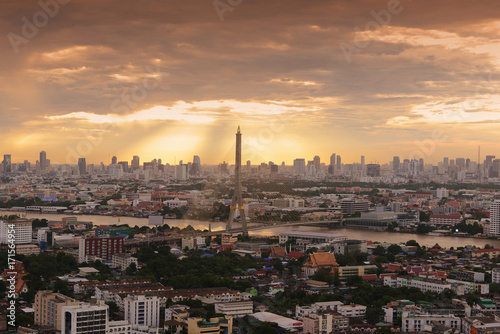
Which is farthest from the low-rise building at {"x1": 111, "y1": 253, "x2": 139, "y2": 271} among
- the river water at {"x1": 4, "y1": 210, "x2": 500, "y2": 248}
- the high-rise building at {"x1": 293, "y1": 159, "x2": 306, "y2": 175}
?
the high-rise building at {"x1": 293, "y1": 159, "x2": 306, "y2": 175}

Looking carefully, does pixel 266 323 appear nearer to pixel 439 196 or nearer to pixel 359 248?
pixel 359 248

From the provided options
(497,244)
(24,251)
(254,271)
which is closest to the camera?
(254,271)

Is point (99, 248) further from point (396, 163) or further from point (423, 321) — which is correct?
point (396, 163)

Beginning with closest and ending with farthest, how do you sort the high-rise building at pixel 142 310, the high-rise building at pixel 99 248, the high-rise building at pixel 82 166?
the high-rise building at pixel 142 310 < the high-rise building at pixel 99 248 < the high-rise building at pixel 82 166

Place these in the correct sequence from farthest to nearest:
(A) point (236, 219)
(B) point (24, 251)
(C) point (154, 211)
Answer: (C) point (154, 211), (A) point (236, 219), (B) point (24, 251)

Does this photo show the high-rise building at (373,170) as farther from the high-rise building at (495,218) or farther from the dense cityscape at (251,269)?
the high-rise building at (495,218)

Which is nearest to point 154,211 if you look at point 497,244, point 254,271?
point 497,244

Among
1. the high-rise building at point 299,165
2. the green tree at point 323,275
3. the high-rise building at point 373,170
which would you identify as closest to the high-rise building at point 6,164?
the high-rise building at point 299,165
